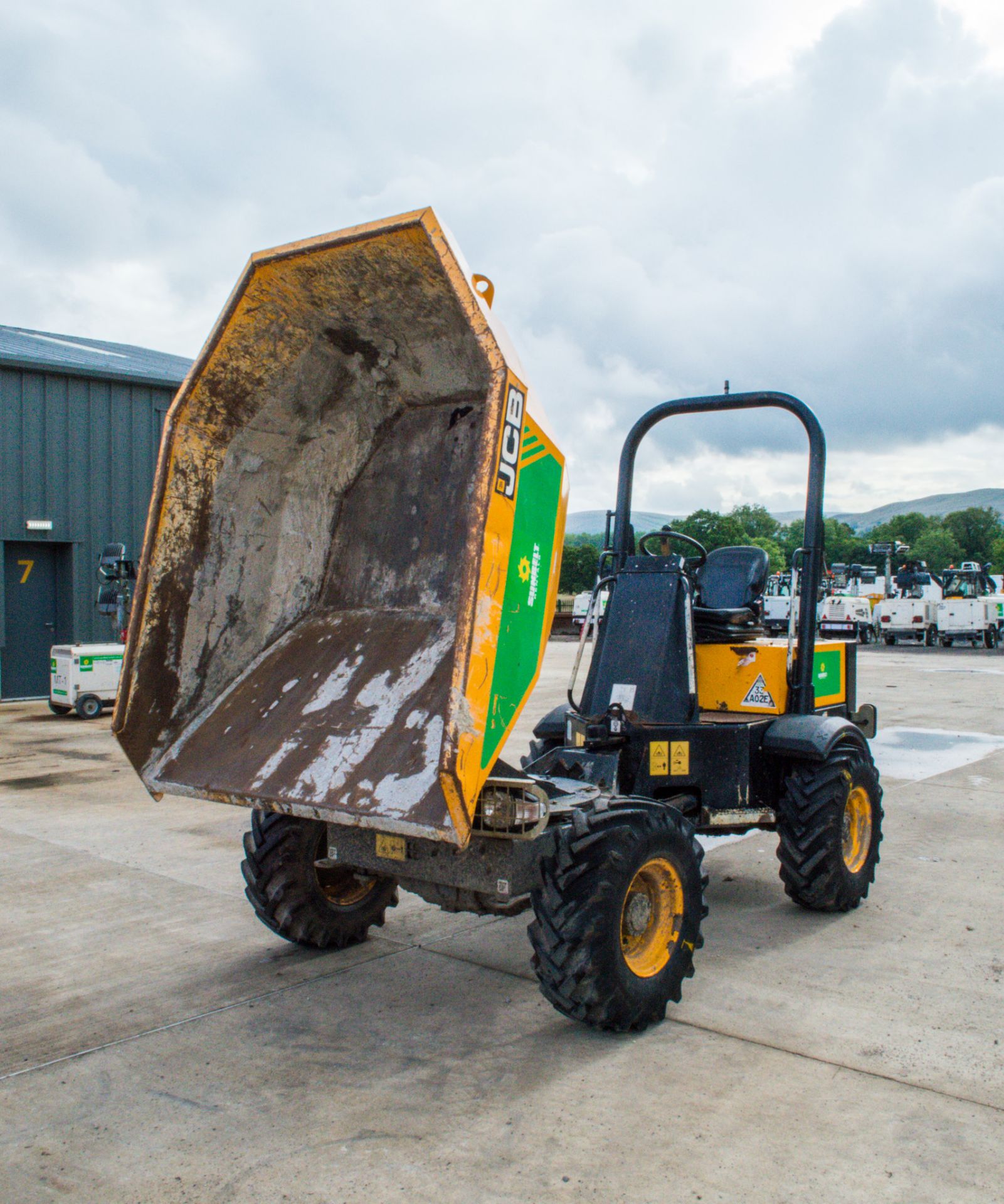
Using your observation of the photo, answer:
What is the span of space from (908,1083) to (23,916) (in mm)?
4311

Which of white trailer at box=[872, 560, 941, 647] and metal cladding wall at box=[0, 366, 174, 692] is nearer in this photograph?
metal cladding wall at box=[0, 366, 174, 692]

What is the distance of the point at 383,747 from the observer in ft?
12.6

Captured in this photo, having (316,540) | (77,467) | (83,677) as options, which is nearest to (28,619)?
(77,467)

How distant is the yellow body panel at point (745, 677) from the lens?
559cm

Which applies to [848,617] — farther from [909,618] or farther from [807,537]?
[807,537]

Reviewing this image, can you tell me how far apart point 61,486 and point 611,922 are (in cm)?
1450

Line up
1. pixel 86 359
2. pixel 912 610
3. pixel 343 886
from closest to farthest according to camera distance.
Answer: pixel 343 886, pixel 86 359, pixel 912 610

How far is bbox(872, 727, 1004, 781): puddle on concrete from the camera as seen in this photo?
32.8 feet

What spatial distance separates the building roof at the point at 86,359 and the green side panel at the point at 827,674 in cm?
1065

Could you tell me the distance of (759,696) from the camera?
5.59m

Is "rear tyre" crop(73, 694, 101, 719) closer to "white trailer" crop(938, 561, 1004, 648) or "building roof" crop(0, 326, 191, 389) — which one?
"building roof" crop(0, 326, 191, 389)

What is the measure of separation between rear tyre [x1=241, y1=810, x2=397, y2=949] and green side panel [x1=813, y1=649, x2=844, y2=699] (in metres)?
2.69

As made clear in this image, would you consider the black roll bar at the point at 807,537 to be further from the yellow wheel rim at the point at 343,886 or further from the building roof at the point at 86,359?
the building roof at the point at 86,359

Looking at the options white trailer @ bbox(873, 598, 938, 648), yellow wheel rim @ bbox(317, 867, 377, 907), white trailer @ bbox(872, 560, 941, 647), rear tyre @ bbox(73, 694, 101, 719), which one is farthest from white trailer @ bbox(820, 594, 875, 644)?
yellow wheel rim @ bbox(317, 867, 377, 907)
